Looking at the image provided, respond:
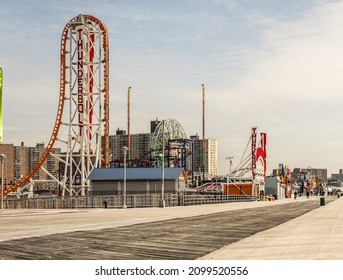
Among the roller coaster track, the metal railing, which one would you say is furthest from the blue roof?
the roller coaster track

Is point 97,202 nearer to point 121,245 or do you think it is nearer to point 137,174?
point 137,174

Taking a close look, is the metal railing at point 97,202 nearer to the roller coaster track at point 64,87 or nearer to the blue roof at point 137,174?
the blue roof at point 137,174

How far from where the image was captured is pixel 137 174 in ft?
246

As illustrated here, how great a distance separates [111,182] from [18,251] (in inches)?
2302

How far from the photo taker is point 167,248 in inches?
750

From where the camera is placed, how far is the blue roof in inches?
2886

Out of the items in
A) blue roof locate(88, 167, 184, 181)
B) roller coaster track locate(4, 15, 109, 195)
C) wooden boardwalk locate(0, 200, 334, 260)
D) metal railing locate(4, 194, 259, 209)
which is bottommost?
metal railing locate(4, 194, 259, 209)

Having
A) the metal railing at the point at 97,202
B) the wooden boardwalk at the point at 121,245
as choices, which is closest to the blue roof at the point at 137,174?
the metal railing at the point at 97,202

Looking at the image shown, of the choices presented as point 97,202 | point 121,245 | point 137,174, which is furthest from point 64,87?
point 121,245

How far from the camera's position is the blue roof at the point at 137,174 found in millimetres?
73312

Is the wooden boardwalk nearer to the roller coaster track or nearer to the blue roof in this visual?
the blue roof

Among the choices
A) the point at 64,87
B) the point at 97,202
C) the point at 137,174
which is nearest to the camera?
the point at 97,202
